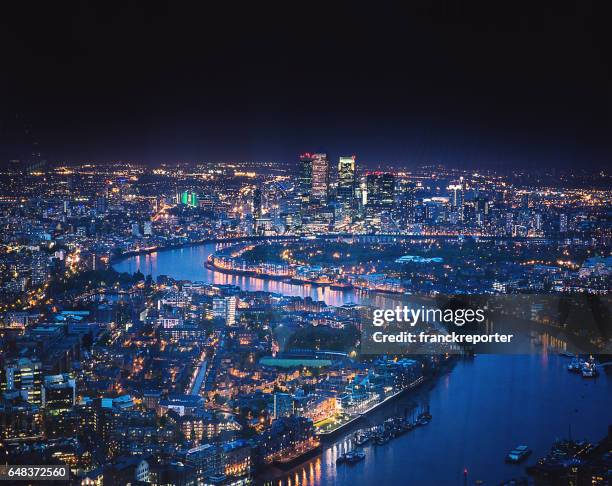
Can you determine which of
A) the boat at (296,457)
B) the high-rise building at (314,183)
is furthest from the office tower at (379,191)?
the boat at (296,457)

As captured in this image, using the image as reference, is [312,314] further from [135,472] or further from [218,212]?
[218,212]

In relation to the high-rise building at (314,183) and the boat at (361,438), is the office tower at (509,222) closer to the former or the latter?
the high-rise building at (314,183)

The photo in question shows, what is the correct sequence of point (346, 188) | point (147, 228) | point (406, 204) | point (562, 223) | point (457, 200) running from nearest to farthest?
A: point (562, 223), point (457, 200), point (147, 228), point (406, 204), point (346, 188)

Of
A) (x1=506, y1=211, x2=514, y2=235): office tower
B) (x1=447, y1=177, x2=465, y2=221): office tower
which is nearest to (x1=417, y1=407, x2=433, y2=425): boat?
(x1=506, y1=211, x2=514, y2=235): office tower

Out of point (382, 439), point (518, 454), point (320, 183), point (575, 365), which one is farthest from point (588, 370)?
point (320, 183)

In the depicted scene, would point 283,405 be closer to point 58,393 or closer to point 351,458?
point 351,458
